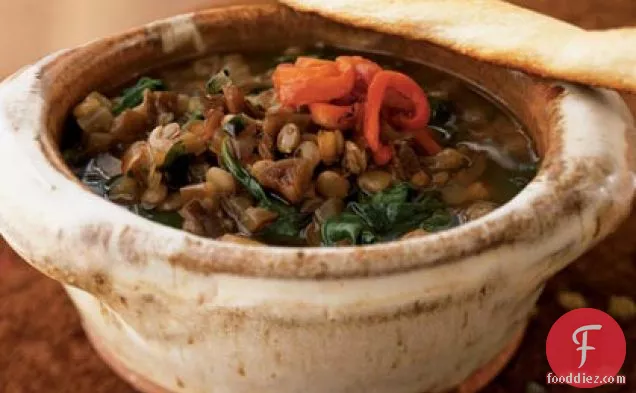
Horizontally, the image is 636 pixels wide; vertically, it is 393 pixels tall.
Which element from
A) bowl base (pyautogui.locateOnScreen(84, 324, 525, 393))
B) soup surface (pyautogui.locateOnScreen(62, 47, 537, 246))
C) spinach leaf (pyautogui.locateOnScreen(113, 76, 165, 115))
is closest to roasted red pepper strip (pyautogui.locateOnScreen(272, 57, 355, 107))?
soup surface (pyautogui.locateOnScreen(62, 47, 537, 246))

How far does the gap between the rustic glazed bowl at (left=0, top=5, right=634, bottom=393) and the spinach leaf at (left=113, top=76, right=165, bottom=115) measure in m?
0.10

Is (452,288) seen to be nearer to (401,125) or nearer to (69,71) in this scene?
(401,125)

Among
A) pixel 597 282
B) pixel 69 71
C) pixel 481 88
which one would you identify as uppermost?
pixel 69 71

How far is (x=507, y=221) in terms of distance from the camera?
101 centimetres

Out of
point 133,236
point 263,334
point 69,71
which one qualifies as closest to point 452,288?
point 263,334

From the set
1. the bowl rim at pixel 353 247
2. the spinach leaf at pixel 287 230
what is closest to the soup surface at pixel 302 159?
the spinach leaf at pixel 287 230

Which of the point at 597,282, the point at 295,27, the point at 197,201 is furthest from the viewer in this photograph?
the point at 295,27

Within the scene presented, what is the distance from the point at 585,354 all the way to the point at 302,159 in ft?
1.47

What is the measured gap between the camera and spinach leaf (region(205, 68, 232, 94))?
1.40 meters

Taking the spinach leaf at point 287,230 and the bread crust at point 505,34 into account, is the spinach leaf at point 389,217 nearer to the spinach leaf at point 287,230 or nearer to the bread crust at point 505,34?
the spinach leaf at point 287,230

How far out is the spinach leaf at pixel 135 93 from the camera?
140 cm

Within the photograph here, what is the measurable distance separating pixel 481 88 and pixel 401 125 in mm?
242

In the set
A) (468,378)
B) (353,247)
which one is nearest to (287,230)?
(353,247)

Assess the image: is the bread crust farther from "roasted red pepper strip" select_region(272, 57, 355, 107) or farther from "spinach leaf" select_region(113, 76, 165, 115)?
"spinach leaf" select_region(113, 76, 165, 115)
